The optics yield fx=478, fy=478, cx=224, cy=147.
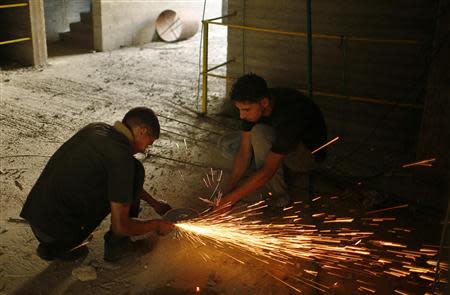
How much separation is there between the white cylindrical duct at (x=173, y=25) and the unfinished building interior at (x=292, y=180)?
3.60 m

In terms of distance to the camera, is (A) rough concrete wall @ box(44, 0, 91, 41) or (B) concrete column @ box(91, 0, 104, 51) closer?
(B) concrete column @ box(91, 0, 104, 51)

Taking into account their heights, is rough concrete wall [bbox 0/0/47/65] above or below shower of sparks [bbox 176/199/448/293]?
above

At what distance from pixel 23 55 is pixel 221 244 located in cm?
765

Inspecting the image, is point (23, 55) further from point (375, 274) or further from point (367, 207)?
point (375, 274)

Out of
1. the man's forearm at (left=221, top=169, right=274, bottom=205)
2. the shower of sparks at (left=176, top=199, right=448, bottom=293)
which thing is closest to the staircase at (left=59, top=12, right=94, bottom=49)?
the shower of sparks at (left=176, top=199, right=448, bottom=293)

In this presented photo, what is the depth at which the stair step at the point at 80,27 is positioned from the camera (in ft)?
39.9

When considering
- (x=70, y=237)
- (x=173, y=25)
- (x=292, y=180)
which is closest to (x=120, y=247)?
(x=70, y=237)

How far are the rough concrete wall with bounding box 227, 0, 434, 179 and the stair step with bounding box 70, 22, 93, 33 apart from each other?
21.3 feet

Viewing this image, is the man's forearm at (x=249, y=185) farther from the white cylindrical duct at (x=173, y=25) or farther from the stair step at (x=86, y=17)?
the white cylindrical duct at (x=173, y=25)

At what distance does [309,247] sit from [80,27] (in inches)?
402

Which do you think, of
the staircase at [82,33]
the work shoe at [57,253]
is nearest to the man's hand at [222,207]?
the work shoe at [57,253]

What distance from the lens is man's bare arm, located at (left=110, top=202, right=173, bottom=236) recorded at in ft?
10.3

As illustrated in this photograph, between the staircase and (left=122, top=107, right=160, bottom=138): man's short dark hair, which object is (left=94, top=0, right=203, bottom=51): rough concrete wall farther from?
(left=122, top=107, right=160, bottom=138): man's short dark hair

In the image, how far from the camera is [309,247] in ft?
13.1
